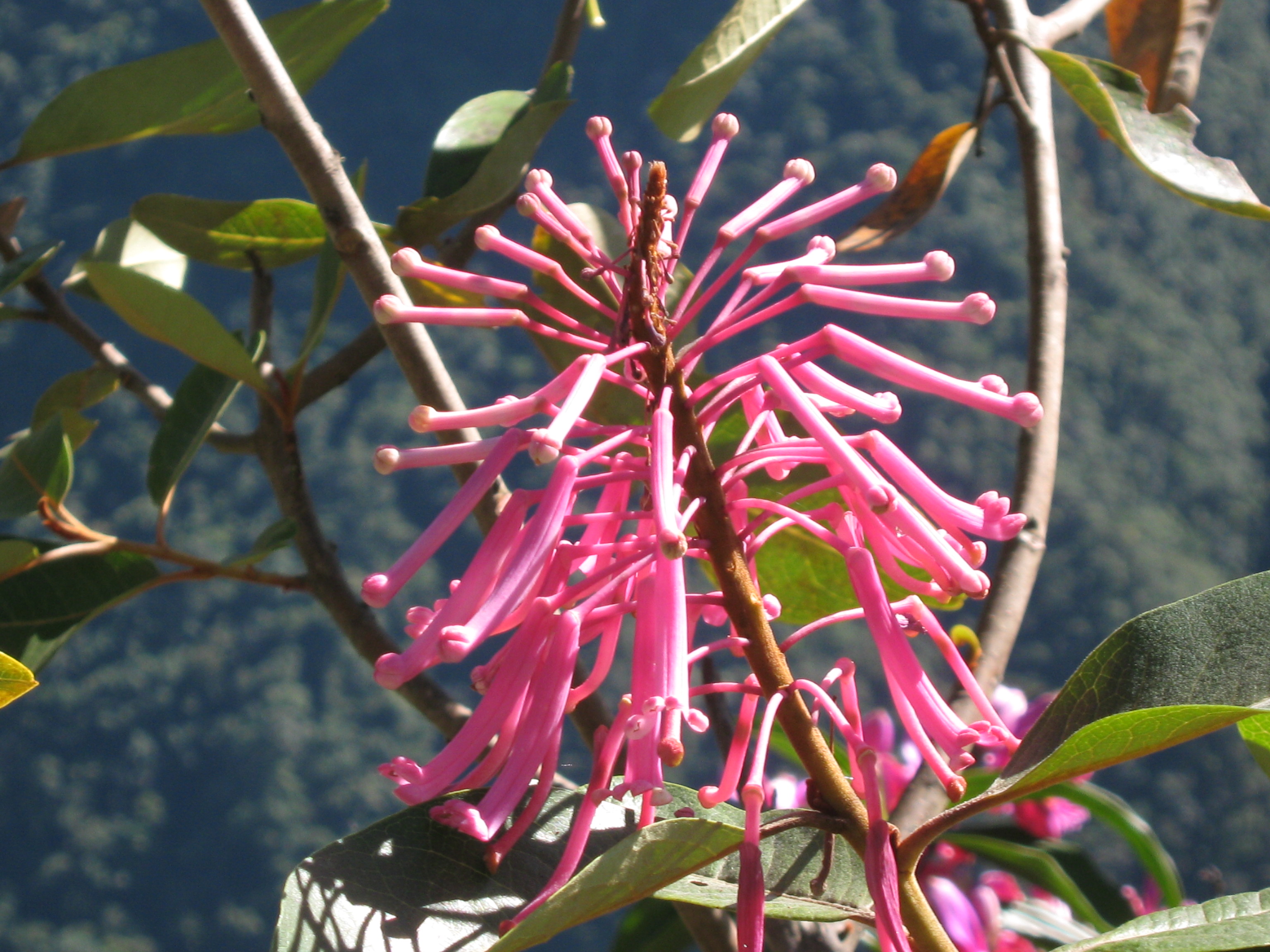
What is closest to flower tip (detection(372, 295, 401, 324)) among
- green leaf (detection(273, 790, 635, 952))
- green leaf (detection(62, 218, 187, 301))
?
green leaf (detection(273, 790, 635, 952))

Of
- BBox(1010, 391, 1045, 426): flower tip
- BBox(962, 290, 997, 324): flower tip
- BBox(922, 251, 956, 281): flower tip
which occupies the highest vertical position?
BBox(922, 251, 956, 281): flower tip

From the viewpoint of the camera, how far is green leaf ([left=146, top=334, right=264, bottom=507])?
1.38ft

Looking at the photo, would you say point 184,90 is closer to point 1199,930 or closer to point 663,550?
point 663,550

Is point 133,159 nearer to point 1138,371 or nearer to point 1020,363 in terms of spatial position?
point 1020,363

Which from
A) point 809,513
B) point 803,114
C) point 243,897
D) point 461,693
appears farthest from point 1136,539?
point 809,513

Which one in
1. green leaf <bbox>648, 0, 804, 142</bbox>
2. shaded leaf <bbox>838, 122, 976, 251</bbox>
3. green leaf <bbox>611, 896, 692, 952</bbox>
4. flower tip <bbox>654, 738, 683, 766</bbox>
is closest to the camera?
flower tip <bbox>654, 738, 683, 766</bbox>

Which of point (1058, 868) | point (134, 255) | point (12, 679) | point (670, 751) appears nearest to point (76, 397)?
point (134, 255)

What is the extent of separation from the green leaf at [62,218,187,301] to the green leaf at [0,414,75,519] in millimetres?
129

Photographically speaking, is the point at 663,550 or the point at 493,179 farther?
the point at 493,179

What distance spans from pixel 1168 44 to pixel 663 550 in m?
0.39

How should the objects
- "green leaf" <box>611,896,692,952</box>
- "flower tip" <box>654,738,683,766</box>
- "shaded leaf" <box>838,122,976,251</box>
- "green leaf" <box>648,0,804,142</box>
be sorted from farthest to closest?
"green leaf" <box>611,896,692,952</box> → "shaded leaf" <box>838,122,976,251</box> → "green leaf" <box>648,0,804,142</box> → "flower tip" <box>654,738,683,766</box>

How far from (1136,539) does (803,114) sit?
30.9 inches

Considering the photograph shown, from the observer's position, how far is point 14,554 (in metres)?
0.39

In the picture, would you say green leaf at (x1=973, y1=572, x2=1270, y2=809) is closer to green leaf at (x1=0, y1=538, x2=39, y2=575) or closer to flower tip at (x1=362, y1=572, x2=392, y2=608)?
flower tip at (x1=362, y1=572, x2=392, y2=608)
